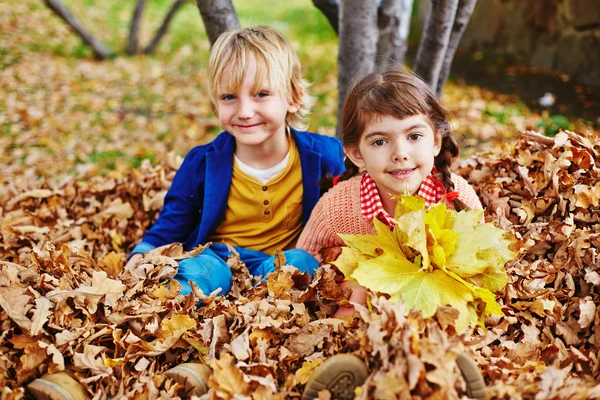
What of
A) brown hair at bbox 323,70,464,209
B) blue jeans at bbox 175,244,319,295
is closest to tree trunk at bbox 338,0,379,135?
brown hair at bbox 323,70,464,209

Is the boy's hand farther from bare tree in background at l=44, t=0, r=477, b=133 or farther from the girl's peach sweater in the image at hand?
bare tree in background at l=44, t=0, r=477, b=133

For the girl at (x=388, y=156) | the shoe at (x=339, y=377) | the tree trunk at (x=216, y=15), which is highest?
the tree trunk at (x=216, y=15)

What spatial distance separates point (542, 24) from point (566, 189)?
5.71m

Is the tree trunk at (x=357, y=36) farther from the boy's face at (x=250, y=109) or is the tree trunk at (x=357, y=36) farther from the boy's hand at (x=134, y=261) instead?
the boy's hand at (x=134, y=261)

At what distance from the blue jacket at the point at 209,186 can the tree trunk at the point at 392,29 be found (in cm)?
77

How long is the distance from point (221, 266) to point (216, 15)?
1.55m

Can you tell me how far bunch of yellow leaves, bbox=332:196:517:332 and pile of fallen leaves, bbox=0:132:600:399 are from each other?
3.7 inches

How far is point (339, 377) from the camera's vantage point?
1663 millimetres

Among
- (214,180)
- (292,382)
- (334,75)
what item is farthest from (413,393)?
(334,75)

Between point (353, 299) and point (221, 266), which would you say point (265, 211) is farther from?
point (353, 299)

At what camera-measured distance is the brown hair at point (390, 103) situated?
217cm

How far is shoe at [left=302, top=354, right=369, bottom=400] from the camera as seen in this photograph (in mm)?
1654

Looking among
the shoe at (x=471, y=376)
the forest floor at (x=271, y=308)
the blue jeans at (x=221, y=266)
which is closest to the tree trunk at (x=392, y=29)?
the forest floor at (x=271, y=308)

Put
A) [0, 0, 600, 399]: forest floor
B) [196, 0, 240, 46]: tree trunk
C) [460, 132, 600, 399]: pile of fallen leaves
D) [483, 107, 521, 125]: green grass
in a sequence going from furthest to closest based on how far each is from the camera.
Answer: [483, 107, 521, 125]: green grass < [196, 0, 240, 46]: tree trunk < [460, 132, 600, 399]: pile of fallen leaves < [0, 0, 600, 399]: forest floor
